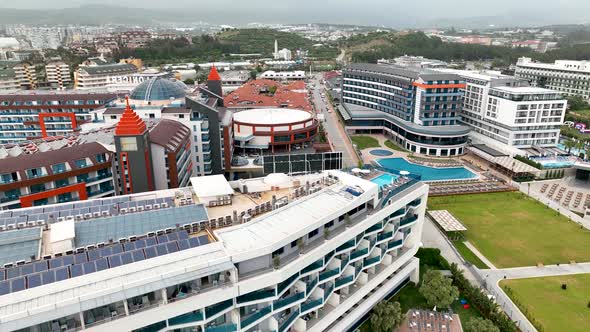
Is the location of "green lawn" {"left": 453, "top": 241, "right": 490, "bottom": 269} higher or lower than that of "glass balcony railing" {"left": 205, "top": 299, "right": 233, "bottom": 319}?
lower

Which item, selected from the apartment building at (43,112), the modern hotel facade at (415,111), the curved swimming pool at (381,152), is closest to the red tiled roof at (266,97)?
the modern hotel facade at (415,111)

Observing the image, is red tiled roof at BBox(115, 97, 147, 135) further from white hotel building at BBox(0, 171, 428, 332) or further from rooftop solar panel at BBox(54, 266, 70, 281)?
rooftop solar panel at BBox(54, 266, 70, 281)

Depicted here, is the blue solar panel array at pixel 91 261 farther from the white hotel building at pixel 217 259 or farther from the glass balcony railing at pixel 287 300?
the glass balcony railing at pixel 287 300

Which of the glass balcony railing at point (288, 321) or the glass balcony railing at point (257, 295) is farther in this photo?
the glass balcony railing at point (288, 321)

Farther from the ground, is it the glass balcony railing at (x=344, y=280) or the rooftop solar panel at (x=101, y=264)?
A: the rooftop solar panel at (x=101, y=264)

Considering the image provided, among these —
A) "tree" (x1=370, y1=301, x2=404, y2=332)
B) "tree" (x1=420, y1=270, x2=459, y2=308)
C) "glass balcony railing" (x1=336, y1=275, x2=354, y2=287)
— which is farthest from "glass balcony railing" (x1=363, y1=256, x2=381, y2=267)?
"tree" (x1=420, y1=270, x2=459, y2=308)

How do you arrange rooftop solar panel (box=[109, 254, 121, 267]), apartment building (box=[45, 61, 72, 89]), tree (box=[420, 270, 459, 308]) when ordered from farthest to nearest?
apartment building (box=[45, 61, 72, 89]), tree (box=[420, 270, 459, 308]), rooftop solar panel (box=[109, 254, 121, 267])
